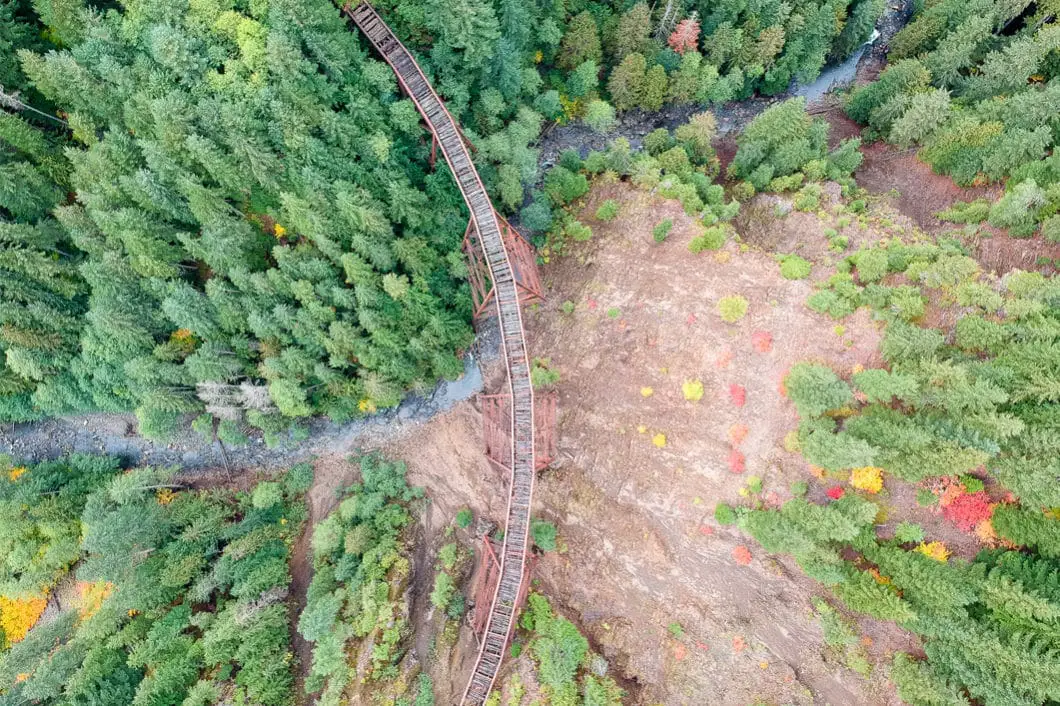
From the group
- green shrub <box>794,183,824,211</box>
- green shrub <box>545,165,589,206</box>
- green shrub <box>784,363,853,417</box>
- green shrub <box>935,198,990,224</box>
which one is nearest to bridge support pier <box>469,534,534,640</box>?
green shrub <box>784,363,853,417</box>

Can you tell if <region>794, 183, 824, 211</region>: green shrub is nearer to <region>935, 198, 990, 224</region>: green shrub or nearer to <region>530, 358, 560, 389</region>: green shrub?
<region>935, 198, 990, 224</region>: green shrub

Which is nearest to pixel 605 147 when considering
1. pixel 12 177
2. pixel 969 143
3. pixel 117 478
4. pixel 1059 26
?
pixel 969 143

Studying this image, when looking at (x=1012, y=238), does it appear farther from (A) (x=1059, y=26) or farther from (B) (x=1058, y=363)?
(A) (x=1059, y=26)

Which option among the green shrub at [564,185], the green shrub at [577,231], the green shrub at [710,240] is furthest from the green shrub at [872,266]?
the green shrub at [564,185]

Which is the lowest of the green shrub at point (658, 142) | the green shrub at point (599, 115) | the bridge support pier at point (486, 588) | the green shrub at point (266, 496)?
the bridge support pier at point (486, 588)

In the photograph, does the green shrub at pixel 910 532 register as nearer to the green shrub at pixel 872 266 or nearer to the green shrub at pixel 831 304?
the green shrub at pixel 831 304

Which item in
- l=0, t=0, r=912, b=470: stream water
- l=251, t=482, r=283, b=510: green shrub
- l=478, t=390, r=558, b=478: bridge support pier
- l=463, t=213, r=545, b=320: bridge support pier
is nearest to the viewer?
l=478, t=390, r=558, b=478: bridge support pier
